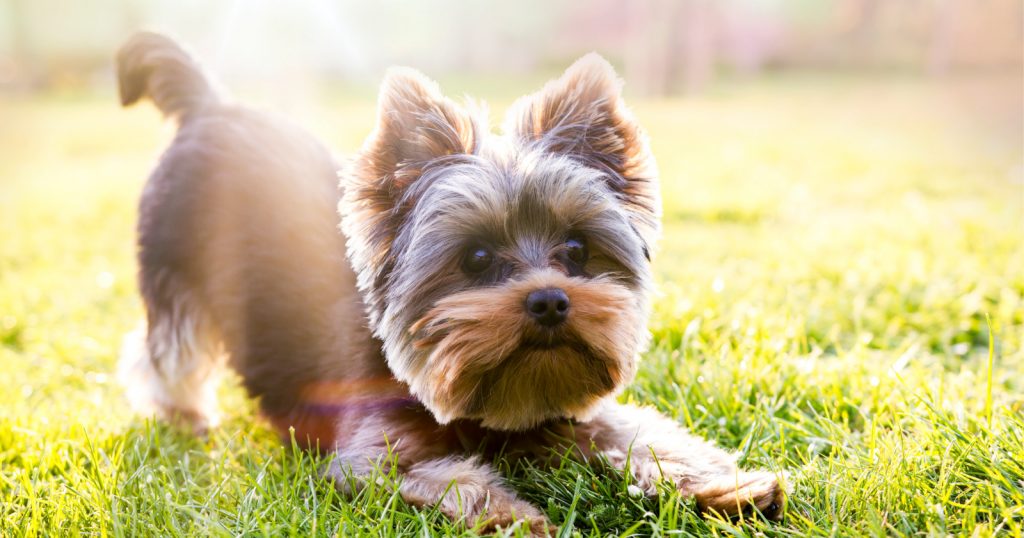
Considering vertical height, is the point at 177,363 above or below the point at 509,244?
below

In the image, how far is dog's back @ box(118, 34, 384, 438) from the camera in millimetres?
3635

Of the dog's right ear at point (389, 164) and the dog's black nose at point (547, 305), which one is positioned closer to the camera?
the dog's black nose at point (547, 305)

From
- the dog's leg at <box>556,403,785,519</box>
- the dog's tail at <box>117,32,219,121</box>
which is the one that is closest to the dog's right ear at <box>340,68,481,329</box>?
the dog's leg at <box>556,403,785,519</box>

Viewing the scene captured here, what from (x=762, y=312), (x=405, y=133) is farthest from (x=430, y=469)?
(x=762, y=312)

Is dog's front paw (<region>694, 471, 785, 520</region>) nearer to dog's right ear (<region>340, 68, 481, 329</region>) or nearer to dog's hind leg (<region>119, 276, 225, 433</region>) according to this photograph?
dog's right ear (<region>340, 68, 481, 329</region>)

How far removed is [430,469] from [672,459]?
0.87 meters

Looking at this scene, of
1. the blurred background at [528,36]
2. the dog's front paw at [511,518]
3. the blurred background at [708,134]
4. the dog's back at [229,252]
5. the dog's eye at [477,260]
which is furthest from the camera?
the blurred background at [528,36]

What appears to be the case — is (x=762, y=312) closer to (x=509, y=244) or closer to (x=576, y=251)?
(x=576, y=251)

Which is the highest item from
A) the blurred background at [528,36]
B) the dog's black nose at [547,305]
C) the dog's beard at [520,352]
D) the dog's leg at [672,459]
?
the dog's black nose at [547,305]

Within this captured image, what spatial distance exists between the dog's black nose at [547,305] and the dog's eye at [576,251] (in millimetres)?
376

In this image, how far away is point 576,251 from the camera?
3016mm

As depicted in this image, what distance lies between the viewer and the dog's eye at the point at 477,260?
2906 millimetres

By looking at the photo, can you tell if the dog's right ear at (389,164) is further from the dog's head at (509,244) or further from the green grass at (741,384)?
the green grass at (741,384)

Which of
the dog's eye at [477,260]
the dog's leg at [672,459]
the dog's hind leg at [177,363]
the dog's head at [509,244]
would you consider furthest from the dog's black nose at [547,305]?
the dog's hind leg at [177,363]
